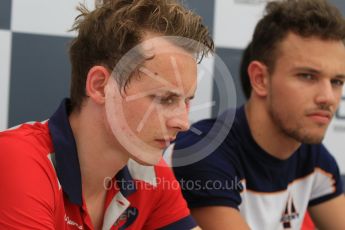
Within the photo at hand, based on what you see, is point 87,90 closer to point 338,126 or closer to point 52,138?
point 52,138

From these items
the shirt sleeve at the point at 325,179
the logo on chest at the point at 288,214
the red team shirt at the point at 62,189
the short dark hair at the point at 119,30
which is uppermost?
the short dark hair at the point at 119,30

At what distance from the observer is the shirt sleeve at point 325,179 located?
5.17ft

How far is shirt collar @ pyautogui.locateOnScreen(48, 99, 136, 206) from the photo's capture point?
997mm

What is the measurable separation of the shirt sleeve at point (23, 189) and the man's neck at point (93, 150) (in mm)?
112

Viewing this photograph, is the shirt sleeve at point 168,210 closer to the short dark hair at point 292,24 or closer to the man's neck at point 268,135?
the man's neck at point 268,135

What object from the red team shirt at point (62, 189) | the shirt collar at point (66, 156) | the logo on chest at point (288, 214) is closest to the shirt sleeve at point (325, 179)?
the logo on chest at point (288, 214)

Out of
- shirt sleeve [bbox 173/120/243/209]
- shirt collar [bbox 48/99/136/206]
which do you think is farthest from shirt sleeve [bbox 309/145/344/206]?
shirt collar [bbox 48/99/136/206]

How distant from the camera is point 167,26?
1046 mm

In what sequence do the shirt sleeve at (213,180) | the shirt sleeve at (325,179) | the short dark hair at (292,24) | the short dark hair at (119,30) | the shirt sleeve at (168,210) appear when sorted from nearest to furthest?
the short dark hair at (119,30)
the shirt sleeve at (168,210)
the shirt sleeve at (213,180)
the short dark hair at (292,24)
the shirt sleeve at (325,179)

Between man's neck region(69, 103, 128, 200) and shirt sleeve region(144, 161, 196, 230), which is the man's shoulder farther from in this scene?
shirt sleeve region(144, 161, 196, 230)

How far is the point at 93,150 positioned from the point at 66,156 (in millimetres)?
63

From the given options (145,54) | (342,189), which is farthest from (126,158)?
(342,189)

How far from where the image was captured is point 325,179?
1.59 meters

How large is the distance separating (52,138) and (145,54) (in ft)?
0.74
